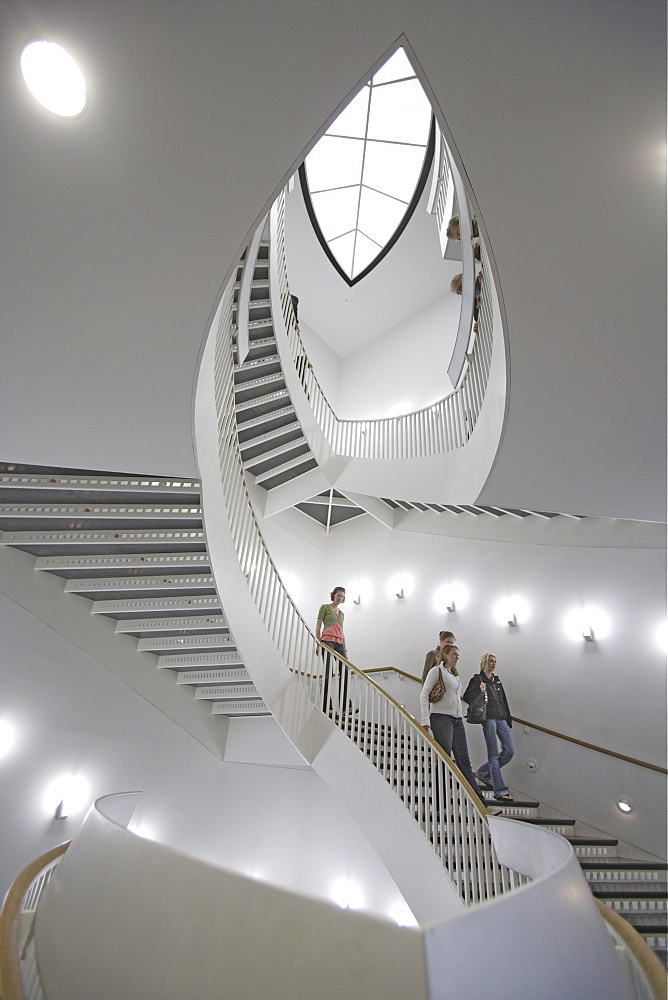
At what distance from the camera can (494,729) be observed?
247 inches

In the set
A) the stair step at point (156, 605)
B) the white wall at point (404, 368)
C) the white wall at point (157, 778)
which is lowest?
the white wall at point (157, 778)

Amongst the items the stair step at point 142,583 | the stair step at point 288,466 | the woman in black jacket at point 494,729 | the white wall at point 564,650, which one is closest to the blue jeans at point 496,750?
the woman in black jacket at point 494,729

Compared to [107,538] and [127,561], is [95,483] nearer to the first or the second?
[107,538]

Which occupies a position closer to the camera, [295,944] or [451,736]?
[295,944]

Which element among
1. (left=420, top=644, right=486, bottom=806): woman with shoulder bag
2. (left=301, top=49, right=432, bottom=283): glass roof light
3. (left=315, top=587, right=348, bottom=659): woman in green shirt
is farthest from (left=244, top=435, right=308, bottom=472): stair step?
(left=301, top=49, right=432, bottom=283): glass roof light

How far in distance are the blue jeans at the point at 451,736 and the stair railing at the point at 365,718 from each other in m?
0.19

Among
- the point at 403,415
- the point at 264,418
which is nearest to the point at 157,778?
the point at 264,418

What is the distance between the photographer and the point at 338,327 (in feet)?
43.9

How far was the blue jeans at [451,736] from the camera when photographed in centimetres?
563

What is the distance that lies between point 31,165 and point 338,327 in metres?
11.4

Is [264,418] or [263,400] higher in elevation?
[263,400]

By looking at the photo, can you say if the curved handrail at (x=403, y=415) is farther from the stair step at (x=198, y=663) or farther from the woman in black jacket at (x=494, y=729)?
the stair step at (x=198, y=663)

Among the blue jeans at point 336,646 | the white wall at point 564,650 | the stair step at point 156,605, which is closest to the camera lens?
the stair step at point 156,605

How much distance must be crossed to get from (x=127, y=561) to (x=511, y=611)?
18.9ft
